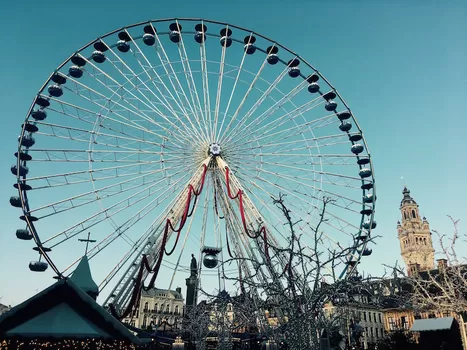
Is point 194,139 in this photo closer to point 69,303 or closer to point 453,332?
point 69,303

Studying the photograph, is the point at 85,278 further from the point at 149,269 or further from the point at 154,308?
the point at 154,308

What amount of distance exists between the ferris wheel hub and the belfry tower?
287 feet

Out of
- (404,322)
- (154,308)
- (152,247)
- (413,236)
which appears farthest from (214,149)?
(413,236)

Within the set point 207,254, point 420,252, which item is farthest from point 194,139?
point 420,252

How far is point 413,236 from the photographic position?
3905 inches

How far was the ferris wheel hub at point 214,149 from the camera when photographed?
79.3 ft

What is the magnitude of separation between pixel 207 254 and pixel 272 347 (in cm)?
711

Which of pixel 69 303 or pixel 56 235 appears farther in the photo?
pixel 56 235

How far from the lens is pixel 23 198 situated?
21719mm

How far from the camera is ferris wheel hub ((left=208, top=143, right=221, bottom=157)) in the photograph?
24.2 metres

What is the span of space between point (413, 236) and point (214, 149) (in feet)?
299

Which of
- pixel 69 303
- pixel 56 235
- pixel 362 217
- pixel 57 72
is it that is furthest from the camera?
pixel 362 217

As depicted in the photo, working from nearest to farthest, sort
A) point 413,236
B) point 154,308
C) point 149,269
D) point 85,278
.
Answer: point 149,269, point 85,278, point 154,308, point 413,236

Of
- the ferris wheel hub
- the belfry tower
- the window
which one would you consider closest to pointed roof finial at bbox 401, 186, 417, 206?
the belfry tower
